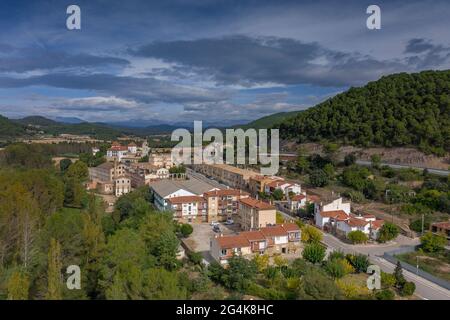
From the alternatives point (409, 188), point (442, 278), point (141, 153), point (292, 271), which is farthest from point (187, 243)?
point (141, 153)

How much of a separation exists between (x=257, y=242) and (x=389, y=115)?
28.4 metres

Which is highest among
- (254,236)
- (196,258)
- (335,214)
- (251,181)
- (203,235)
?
(251,181)

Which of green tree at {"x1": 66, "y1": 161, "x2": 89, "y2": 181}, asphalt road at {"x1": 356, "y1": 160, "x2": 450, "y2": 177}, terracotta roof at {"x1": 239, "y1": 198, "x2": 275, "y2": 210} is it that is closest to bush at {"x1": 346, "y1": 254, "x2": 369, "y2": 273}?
terracotta roof at {"x1": 239, "y1": 198, "x2": 275, "y2": 210}

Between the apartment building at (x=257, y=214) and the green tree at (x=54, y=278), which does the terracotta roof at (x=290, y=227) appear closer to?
the apartment building at (x=257, y=214)

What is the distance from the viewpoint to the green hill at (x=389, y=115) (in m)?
36.0

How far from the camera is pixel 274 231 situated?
18266 mm

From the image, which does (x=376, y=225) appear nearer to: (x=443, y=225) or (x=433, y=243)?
(x=433, y=243)

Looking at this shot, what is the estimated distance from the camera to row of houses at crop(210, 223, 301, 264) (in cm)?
1645

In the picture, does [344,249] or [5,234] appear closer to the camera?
[5,234]

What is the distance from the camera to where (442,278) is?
15094mm

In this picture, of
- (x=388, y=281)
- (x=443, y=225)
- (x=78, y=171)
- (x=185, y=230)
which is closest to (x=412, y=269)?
(x=388, y=281)
